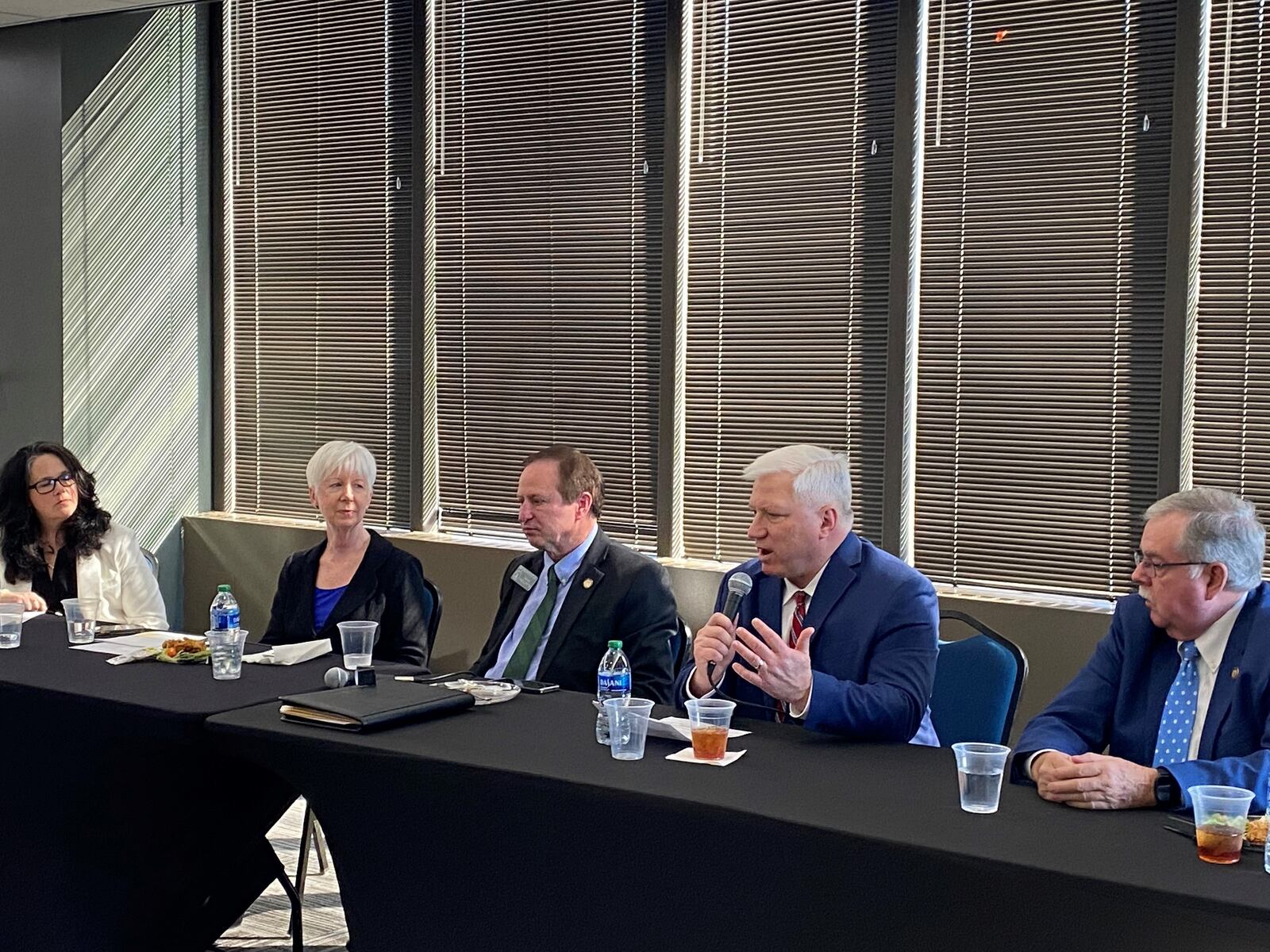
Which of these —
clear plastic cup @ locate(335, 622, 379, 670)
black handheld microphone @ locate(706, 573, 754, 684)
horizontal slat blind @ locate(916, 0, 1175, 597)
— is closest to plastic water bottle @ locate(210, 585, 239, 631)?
clear plastic cup @ locate(335, 622, 379, 670)

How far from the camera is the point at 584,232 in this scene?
5.30m

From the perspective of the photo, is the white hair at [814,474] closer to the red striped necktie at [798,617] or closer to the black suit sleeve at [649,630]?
the red striped necktie at [798,617]

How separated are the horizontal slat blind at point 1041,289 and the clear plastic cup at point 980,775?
2320 mm

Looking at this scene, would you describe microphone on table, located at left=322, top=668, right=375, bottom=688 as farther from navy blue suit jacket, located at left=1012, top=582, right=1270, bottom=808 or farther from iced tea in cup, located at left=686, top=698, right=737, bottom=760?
navy blue suit jacket, located at left=1012, top=582, right=1270, bottom=808

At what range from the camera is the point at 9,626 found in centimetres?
356

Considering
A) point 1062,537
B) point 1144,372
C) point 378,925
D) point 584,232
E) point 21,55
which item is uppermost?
point 21,55

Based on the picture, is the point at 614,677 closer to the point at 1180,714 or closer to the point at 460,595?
the point at 1180,714

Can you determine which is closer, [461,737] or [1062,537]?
[461,737]

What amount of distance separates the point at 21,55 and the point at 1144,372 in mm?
5001

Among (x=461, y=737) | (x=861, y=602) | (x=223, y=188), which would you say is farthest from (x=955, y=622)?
(x=223, y=188)

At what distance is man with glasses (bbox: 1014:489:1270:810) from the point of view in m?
2.39

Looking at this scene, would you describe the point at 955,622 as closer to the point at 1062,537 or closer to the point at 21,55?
the point at 1062,537

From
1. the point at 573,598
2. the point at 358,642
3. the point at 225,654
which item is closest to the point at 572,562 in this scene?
the point at 573,598

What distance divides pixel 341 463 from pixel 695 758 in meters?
2.06
